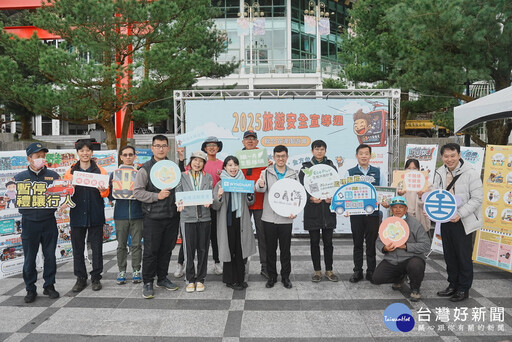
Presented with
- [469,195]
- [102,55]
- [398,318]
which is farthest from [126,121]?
[398,318]

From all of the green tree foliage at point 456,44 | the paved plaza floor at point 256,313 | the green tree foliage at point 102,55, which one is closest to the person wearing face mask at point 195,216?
the paved plaza floor at point 256,313

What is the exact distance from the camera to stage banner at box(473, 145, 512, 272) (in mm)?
4789

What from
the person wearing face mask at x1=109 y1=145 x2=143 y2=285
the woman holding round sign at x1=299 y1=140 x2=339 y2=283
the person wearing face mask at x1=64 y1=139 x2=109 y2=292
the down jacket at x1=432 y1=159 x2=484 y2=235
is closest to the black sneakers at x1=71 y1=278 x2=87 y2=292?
the person wearing face mask at x1=64 y1=139 x2=109 y2=292

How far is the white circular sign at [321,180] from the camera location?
169 inches

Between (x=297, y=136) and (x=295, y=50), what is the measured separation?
21.2m

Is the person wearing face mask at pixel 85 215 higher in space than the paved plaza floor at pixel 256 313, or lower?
higher

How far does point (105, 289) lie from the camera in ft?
14.3

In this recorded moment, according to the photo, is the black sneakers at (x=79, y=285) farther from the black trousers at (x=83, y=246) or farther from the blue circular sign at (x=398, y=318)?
the blue circular sign at (x=398, y=318)

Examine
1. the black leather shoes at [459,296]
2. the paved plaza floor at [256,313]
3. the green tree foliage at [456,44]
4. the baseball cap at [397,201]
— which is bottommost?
the paved plaza floor at [256,313]

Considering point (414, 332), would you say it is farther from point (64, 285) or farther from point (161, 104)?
point (161, 104)

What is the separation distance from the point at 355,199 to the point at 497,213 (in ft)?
7.18

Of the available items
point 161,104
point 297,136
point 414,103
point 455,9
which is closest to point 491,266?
point 297,136

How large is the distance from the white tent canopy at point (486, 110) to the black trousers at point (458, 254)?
74.3 inches

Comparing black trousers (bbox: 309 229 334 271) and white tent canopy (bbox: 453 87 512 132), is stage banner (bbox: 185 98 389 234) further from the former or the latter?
black trousers (bbox: 309 229 334 271)
